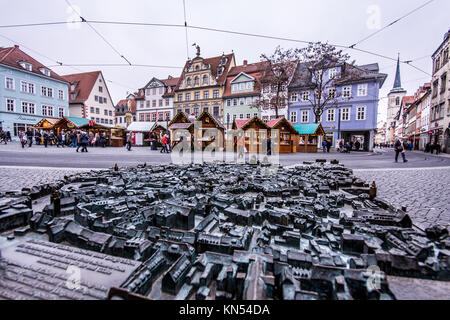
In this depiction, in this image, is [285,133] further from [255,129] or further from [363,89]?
[363,89]

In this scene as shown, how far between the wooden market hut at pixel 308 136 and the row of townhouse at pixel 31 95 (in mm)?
44584

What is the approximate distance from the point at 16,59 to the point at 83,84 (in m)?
14.3

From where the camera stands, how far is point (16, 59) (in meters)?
35.7

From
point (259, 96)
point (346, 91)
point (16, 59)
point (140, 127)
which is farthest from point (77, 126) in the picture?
point (346, 91)

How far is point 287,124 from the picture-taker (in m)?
24.6

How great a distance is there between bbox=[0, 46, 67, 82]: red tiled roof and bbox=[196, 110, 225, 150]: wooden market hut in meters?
34.5

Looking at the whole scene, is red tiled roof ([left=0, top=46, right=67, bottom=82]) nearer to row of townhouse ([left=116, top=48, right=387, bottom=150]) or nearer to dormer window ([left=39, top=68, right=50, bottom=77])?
dormer window ([left=39, top=68, right=50, bottom=77])

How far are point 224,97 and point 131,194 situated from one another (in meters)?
40.0

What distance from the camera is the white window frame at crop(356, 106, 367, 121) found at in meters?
32.5

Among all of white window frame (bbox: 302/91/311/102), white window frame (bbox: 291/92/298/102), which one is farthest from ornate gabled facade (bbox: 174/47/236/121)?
white window frame (bbox: 302/91/311/102)

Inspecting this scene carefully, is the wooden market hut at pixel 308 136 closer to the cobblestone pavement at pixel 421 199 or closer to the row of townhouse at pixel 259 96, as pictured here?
the row of townhouse at pixel 259 96

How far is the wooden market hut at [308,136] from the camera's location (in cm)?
2655
